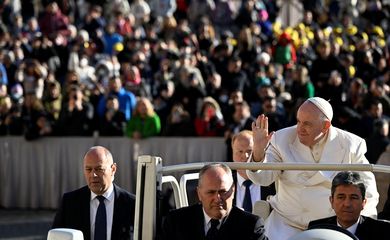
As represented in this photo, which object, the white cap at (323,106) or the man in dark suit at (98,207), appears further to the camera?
the man in dark suit at (98,207)

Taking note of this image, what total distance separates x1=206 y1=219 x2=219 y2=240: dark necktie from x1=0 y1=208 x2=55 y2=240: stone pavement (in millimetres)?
9482

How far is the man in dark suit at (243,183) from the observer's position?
415 inches

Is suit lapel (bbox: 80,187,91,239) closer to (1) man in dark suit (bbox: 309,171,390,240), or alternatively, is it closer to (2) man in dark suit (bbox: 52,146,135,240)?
(2) man in dark suit (bbox: 52,146,135,240)

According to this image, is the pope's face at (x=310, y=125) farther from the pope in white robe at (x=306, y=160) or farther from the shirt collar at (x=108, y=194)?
the shirt collar at (x=108, y=194)

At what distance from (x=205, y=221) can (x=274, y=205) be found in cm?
171

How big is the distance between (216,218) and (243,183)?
3342 millimetres

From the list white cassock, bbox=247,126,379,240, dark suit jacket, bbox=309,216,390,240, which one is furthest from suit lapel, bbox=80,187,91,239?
dark suit jacket, bbox=309,216,390,240

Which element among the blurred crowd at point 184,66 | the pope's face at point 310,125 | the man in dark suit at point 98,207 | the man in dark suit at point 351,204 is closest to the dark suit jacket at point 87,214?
the man in dark suit at point 98,207

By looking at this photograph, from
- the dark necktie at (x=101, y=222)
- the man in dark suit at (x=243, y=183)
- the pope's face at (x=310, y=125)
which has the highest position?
the pope's face at (x=310, y=125)

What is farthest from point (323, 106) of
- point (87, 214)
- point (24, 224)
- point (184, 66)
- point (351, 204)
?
point (184, 66)

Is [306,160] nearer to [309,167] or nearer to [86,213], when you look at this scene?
[309,167]

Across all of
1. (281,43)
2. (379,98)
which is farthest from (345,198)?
(281,43)

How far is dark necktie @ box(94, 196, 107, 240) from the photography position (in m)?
8.95

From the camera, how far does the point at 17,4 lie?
96.1ft
